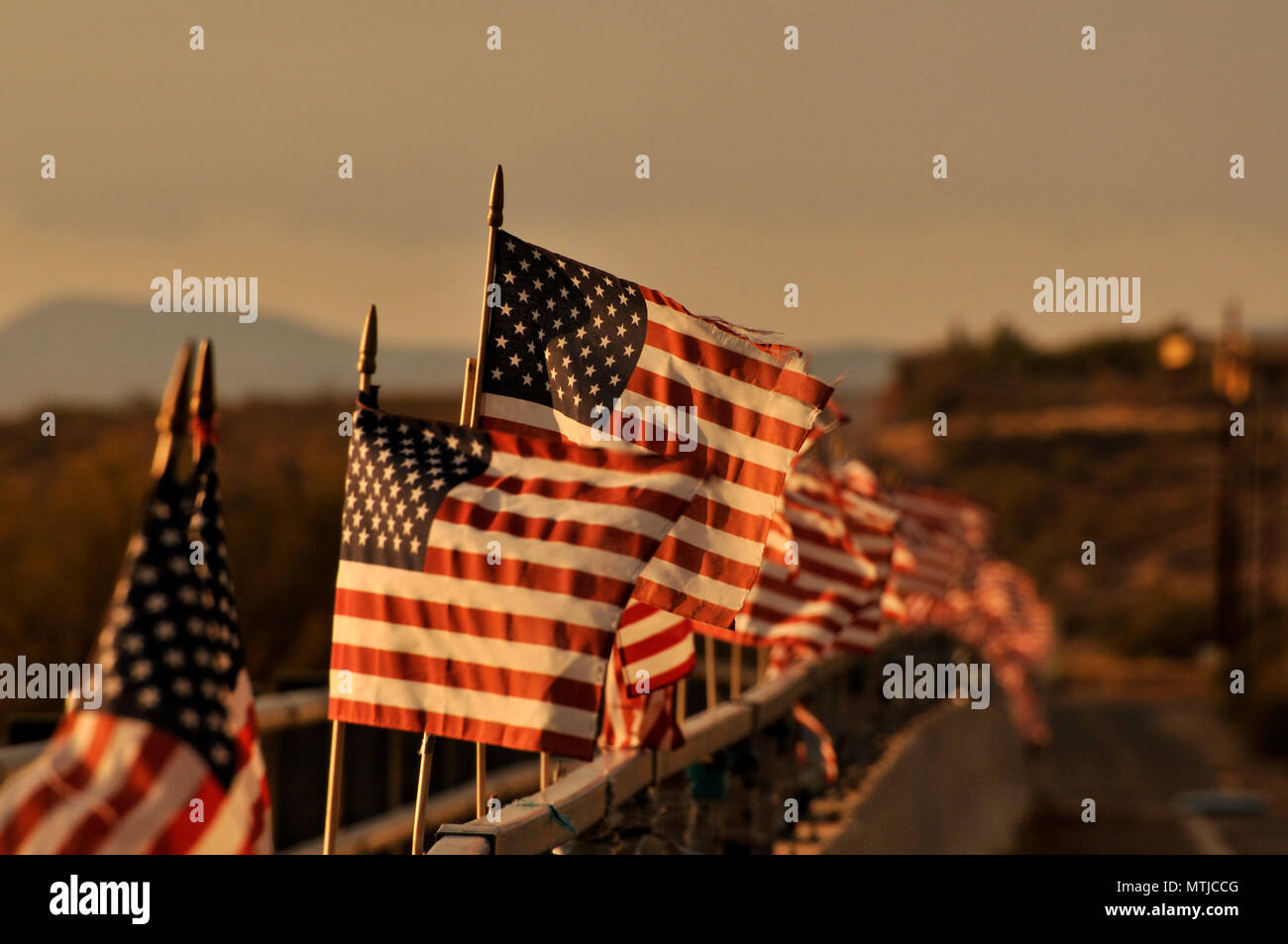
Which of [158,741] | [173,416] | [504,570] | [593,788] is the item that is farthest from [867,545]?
[173,416]

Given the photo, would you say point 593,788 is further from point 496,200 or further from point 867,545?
point 867,545

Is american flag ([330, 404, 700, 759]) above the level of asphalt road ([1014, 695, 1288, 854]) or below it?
above

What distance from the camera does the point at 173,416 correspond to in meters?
6.02

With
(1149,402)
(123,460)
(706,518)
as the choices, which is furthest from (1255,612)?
(706,518)

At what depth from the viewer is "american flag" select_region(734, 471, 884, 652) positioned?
48.2 feet

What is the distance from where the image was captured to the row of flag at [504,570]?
618cm

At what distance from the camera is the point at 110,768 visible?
19.8 feet

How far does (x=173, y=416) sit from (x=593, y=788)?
246cm

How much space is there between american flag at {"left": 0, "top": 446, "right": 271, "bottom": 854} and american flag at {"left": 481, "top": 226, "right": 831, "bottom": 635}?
9.96 ft

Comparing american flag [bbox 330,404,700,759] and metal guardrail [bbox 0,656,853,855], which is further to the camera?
american flag [bbox 330,404,700,759]

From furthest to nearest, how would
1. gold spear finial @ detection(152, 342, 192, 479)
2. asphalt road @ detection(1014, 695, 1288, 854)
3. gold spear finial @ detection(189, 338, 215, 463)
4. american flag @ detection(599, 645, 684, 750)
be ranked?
1. asphalt road @ detection(1014, 695, 1288, 854)
2. american flag @ detection(599, 645, 684, 750)
3. gold spear finial @ detection(189, 338, 215, 463)
4. gold spear finial @ detection(152, 342, 192, 479)

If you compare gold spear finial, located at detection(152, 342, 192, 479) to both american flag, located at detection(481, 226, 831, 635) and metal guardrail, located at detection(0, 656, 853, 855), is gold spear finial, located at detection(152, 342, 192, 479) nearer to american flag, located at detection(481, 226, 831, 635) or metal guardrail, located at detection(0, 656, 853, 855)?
metal guardrail, located at detection(0, 656, 853, 855)

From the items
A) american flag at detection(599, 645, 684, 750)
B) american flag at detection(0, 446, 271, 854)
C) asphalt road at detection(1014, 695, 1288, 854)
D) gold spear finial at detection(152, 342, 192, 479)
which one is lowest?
asphalt road at detection(1014, 695, 1288, 854)

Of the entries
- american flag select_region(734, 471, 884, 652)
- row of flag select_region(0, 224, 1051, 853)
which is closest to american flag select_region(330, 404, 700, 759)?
row of flag select_region(0, 224, 1051, 853)
